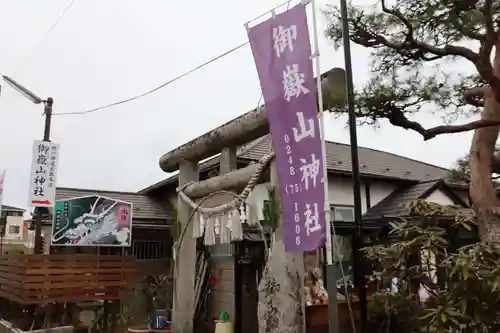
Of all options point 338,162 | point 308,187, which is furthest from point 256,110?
point 338,162

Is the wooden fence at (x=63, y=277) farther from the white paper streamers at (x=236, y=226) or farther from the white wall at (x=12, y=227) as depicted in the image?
the white wall at (x=12, y=227)

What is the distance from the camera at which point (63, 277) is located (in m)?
9.30

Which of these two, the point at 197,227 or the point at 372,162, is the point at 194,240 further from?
the point at 372,162

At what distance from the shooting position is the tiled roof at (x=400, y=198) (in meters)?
13.4

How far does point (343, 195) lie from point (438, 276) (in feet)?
29.5

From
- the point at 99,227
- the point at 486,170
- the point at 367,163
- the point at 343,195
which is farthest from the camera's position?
the point at 367,163

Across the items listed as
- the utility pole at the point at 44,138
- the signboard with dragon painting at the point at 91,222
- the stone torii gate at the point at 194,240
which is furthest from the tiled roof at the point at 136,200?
the stone torii gate at the point at 194,240

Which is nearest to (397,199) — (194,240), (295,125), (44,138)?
(194,240)

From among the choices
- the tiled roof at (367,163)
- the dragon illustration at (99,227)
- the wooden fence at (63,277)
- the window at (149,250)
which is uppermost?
the tiled roof at (367,163)

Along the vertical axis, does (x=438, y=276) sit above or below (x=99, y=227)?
below

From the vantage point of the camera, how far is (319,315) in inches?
318

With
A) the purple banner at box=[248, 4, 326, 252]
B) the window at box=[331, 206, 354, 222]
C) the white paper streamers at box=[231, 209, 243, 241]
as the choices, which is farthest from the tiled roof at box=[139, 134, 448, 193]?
the purple banner at box=[248, 4, 326, 252]

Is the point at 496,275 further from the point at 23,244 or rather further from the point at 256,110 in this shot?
the point at 23,244

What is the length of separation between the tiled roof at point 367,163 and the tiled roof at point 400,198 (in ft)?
2.07
